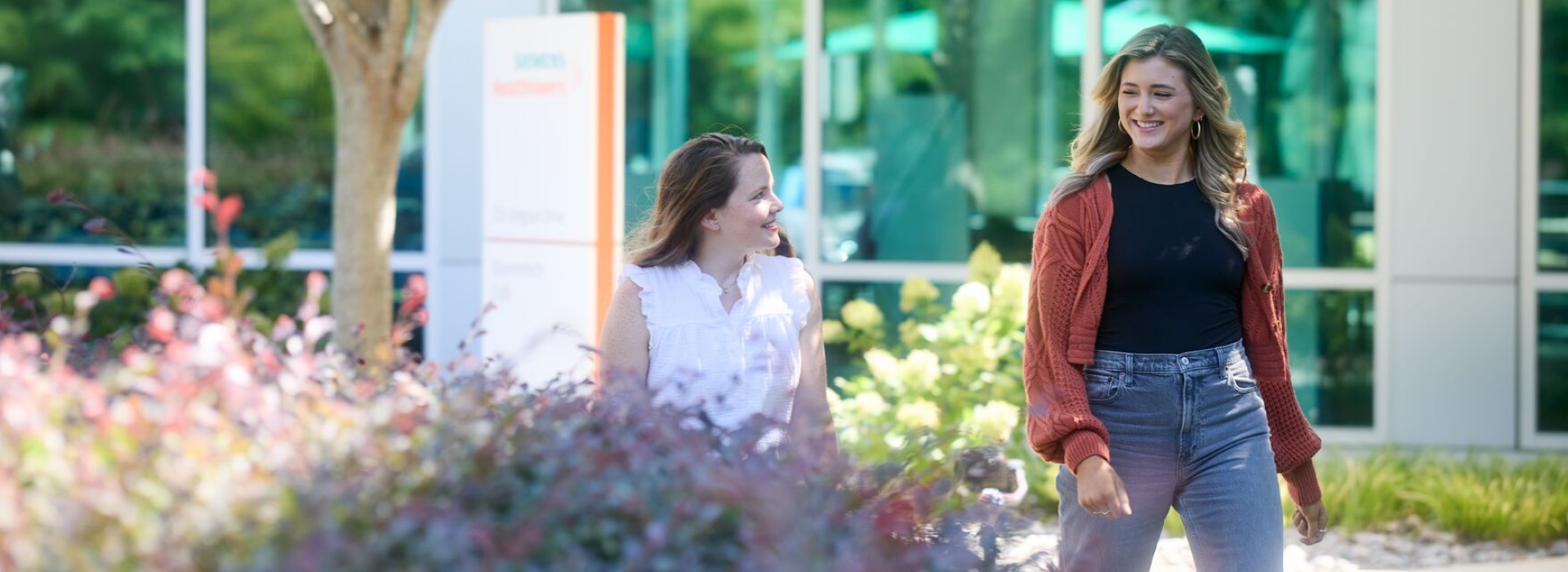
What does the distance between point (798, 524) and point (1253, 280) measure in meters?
1.76

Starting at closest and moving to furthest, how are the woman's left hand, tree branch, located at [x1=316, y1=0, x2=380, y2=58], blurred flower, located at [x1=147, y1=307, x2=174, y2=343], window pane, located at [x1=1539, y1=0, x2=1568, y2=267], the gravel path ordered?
blurred flower, located at [x1=147, y1=307, x2=174, y2=343] → the woman's left hand → the gravel path → tree branch, located at [x1=316, y1=0, x2=380, y2=58] → window pane, located at [x1=1539, y1=0, x2=1568, y2=267]

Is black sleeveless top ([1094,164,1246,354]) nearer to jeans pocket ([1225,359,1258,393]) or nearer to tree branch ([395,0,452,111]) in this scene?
jeans pocket ([1225,359,1258,393])

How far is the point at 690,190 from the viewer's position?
3.49 metres

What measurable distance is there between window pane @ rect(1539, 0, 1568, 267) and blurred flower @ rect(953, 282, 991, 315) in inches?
121

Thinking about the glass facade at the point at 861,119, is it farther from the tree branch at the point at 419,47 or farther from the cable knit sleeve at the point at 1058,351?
the cable knit sleeve at the point at 1058,351

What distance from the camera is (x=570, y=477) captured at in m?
1.97

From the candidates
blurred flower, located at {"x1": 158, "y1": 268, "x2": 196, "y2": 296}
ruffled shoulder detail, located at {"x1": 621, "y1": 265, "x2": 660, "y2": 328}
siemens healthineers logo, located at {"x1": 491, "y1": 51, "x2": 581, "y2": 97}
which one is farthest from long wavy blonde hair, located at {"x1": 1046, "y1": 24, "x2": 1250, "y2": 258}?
siemens healthineers logo, located at {"x1": 491, "y1": 51, "x2": 581, "y2": 97}

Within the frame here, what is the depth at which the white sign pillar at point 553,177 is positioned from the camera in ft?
19.9

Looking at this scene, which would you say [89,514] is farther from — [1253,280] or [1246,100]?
[1246,100]

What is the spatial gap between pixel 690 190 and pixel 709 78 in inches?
201

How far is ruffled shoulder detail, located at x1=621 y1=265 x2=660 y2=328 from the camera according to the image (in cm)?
338

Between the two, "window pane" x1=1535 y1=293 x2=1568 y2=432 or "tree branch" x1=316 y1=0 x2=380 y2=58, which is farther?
"window pane" x1=1535 y1=293 x2=1568 y2=432

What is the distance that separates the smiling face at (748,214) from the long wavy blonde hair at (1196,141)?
0.59 meters

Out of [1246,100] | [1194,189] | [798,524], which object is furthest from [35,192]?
[798,524]
